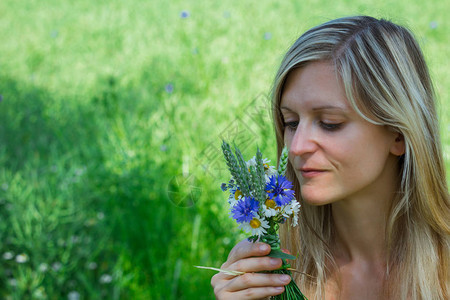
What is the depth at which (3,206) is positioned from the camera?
3.18m

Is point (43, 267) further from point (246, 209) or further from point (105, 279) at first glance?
point (246, 209)

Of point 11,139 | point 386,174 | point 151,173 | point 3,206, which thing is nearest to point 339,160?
point 386,174

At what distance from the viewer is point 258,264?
1.36 meters

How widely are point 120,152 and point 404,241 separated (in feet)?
5.75

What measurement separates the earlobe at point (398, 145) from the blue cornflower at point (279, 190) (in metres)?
0.57

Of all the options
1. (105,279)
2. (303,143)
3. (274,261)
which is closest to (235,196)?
(274,261)

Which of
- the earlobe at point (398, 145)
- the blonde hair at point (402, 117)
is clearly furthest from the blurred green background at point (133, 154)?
the earlobe at point (398, 145)

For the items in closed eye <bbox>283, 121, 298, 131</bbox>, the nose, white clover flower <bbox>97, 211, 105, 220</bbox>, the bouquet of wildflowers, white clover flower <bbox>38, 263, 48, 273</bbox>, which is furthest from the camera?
white clover flower <bbox>97, 211, 105, 220</bbox>

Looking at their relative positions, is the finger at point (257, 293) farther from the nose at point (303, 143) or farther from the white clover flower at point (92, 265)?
the white clover flower at point (92, 265)

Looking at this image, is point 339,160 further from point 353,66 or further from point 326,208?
point 326,208

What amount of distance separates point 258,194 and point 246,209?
0.13 feet

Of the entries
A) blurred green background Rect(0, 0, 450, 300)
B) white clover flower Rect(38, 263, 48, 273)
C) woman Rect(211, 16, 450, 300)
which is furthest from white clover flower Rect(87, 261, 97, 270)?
woman Rect(211, 16, 450, 300)

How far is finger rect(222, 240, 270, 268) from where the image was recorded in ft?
4.38

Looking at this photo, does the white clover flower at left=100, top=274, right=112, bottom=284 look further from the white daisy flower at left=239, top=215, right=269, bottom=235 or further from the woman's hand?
the white daisy flower at left=239, top=215, right=269, bottom=235
